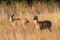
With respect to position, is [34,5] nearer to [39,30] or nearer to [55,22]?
[55,22]

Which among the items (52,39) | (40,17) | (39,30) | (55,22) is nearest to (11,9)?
(40,17)

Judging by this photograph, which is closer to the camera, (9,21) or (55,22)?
(55,22)

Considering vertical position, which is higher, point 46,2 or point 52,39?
point 46,2

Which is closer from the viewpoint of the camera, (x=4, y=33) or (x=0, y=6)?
(x=4, y=33)

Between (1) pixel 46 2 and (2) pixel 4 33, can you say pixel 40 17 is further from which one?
(1) pixel 46 2

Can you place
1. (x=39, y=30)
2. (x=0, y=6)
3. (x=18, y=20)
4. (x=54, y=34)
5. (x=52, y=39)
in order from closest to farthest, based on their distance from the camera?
(x=52, y=39)
(x=54, y=34)
(x=39, y=30)
(x=18, y=20)
(x=0, y=6)

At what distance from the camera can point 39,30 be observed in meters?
10.8

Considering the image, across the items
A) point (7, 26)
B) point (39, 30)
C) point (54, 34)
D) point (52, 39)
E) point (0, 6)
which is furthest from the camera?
point (0, 6)

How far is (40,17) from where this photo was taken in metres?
14.1

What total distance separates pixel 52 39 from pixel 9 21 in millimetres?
4751

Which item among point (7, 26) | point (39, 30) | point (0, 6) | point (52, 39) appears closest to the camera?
point (52, 39)

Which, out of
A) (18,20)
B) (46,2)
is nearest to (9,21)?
(18,20)

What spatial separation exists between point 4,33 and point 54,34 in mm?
1715

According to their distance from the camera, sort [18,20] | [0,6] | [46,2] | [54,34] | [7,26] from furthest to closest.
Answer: [46,2]
[0,6]
[18,20]
[7,26]
[54,34]
